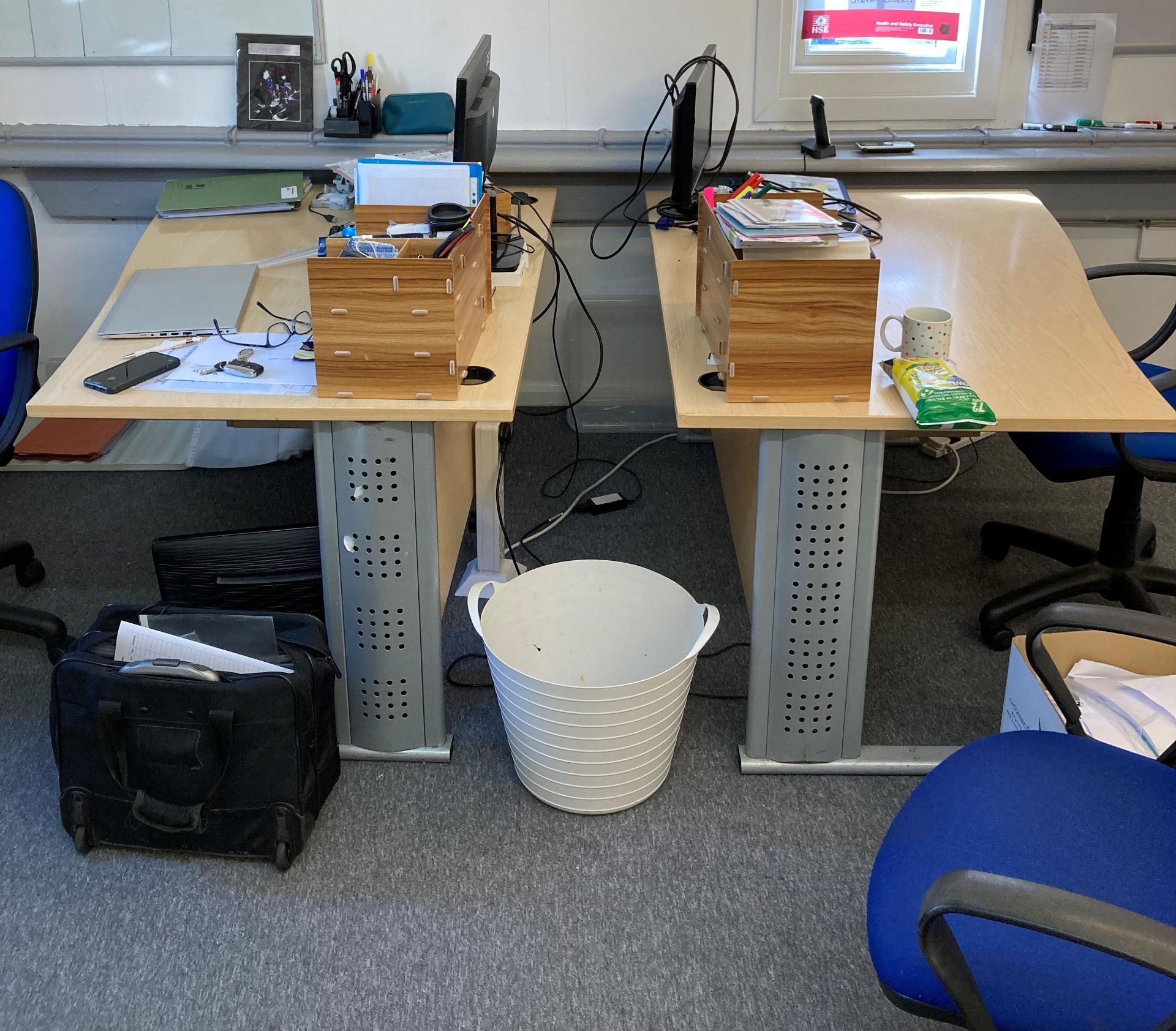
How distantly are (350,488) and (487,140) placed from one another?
90 cm

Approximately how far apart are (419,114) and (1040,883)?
261cm

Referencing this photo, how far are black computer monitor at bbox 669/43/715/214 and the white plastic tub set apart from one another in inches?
43.4

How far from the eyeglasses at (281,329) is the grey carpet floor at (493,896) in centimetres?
74

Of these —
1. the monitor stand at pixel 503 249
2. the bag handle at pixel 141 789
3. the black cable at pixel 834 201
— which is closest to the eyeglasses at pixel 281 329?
the monitor stand at pixel 503 249

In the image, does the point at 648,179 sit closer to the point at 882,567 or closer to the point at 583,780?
the point at 882,567

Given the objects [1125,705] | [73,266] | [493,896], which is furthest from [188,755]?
[73,266]

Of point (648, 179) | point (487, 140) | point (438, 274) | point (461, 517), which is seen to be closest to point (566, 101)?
point (648, 179)

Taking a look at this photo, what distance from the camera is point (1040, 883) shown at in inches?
42.3

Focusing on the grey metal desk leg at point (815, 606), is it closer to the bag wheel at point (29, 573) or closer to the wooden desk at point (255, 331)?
the wooden desk at point (255, 331)

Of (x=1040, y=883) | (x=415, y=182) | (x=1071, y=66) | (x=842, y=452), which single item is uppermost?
(x=1071, y=66)

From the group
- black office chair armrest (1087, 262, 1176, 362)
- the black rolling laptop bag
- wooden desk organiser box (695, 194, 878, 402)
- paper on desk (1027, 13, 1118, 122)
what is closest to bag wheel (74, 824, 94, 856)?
the black rolling laptop bag

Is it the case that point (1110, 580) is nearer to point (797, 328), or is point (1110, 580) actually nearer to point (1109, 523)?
point (1109, 523)

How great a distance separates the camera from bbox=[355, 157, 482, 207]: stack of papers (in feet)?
6.82

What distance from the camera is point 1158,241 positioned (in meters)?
3.23
